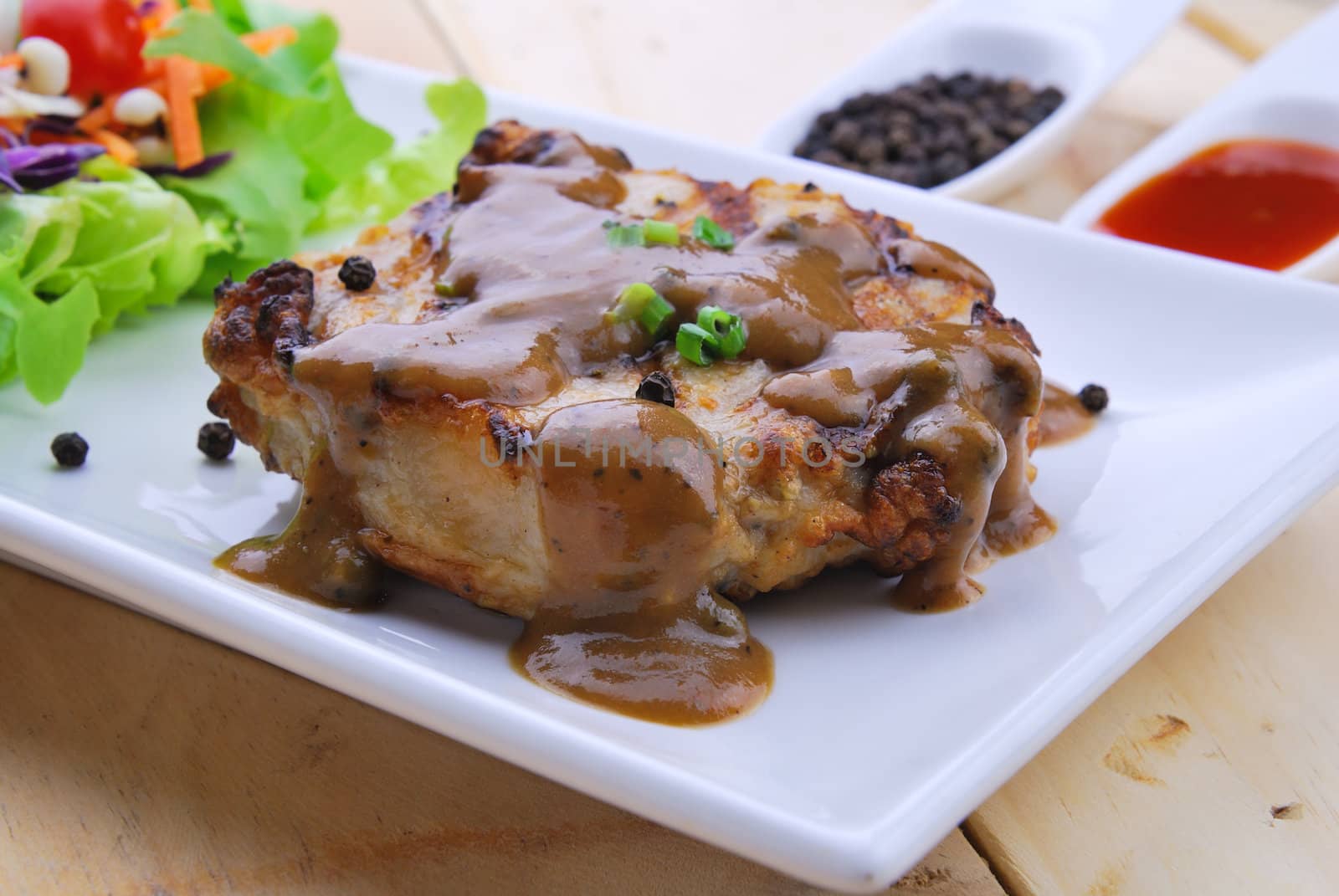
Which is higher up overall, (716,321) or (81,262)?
(716,321)

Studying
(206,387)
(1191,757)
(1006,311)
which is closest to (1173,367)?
(1006,311)

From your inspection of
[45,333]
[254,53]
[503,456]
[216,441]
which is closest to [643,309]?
[503,456]

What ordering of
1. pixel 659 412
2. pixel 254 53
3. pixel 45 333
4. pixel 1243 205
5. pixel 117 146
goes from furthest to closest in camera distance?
1. pixel 1243 205
2. pixel 254 53
3. pixel 117 146
4. pixel 45 333
5. pixel 659 412

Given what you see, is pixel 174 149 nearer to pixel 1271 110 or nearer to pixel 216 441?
pixel 216 441

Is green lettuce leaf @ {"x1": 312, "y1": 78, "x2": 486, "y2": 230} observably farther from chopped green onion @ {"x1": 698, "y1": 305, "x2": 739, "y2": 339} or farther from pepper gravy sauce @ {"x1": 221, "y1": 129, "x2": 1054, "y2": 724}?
chopped green onion @ {"x1": 698, "y1": 305, "x2": 739, "y2": 339}

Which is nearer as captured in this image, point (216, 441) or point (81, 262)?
point (216, 441)

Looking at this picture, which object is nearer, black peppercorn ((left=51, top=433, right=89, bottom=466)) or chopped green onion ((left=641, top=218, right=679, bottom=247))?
chopped green onion ((left=641, top=218, right=679, bottom=247))

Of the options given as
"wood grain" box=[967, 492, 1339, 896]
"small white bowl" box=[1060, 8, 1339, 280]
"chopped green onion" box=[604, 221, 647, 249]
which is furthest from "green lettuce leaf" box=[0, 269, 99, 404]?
"small white bowl" box=[1060, 8, 1339, 280]
